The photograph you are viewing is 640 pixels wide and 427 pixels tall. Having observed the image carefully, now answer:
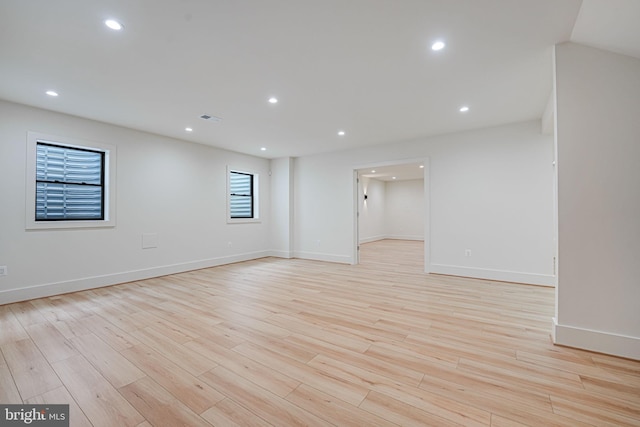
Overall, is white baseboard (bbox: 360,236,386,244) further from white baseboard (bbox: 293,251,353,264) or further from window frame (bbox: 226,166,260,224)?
window frame (bbox: 226,166,260,224)

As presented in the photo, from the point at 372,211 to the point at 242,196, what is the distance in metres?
5.81

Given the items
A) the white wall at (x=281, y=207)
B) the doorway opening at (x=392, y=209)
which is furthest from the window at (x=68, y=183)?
the doorway opening at (x=392, y=209)

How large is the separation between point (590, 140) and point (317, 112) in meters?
3.01

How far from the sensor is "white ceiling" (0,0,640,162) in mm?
1949

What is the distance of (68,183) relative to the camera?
13.4ft

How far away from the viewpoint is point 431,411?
5.09 ft

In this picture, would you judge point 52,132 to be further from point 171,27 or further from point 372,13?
point 372,13

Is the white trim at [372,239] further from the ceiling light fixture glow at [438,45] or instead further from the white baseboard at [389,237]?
the ceiling light fixture glow at [438,45]

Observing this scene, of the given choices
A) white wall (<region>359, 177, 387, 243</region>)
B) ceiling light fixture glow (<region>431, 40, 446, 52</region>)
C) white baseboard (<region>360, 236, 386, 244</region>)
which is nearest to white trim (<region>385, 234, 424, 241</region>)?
white wall (<region>359, 177, 387, 243</region>)

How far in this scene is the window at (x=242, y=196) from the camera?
21.3 feet

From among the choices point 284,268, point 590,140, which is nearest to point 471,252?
point 590,140

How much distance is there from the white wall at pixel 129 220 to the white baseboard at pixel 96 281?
0.01 meters

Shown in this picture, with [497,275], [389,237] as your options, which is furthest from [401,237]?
[497,275]

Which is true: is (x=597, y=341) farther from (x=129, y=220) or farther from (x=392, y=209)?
(x=392, y=209)
